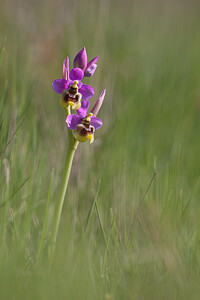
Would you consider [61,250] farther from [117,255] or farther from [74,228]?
[74,228]

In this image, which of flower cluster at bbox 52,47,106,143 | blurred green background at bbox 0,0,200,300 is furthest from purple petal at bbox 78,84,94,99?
blurred green background at bbox 0,0,200,300

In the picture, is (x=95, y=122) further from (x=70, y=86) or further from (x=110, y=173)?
(x=110, y=173)

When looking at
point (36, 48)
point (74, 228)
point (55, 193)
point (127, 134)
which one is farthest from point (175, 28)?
point (74, 228)

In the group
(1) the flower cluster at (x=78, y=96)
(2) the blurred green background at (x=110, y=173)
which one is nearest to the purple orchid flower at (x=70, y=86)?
(1) the flower cluster at (x=78, y=96)

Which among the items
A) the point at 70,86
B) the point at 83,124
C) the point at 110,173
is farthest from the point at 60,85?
the point at 110,173

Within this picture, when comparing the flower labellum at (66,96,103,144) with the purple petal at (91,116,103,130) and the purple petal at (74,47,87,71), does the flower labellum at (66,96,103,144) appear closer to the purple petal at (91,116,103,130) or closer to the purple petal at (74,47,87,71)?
the purple petal at (91,116,103,130)

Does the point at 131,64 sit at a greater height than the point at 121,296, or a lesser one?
greater
